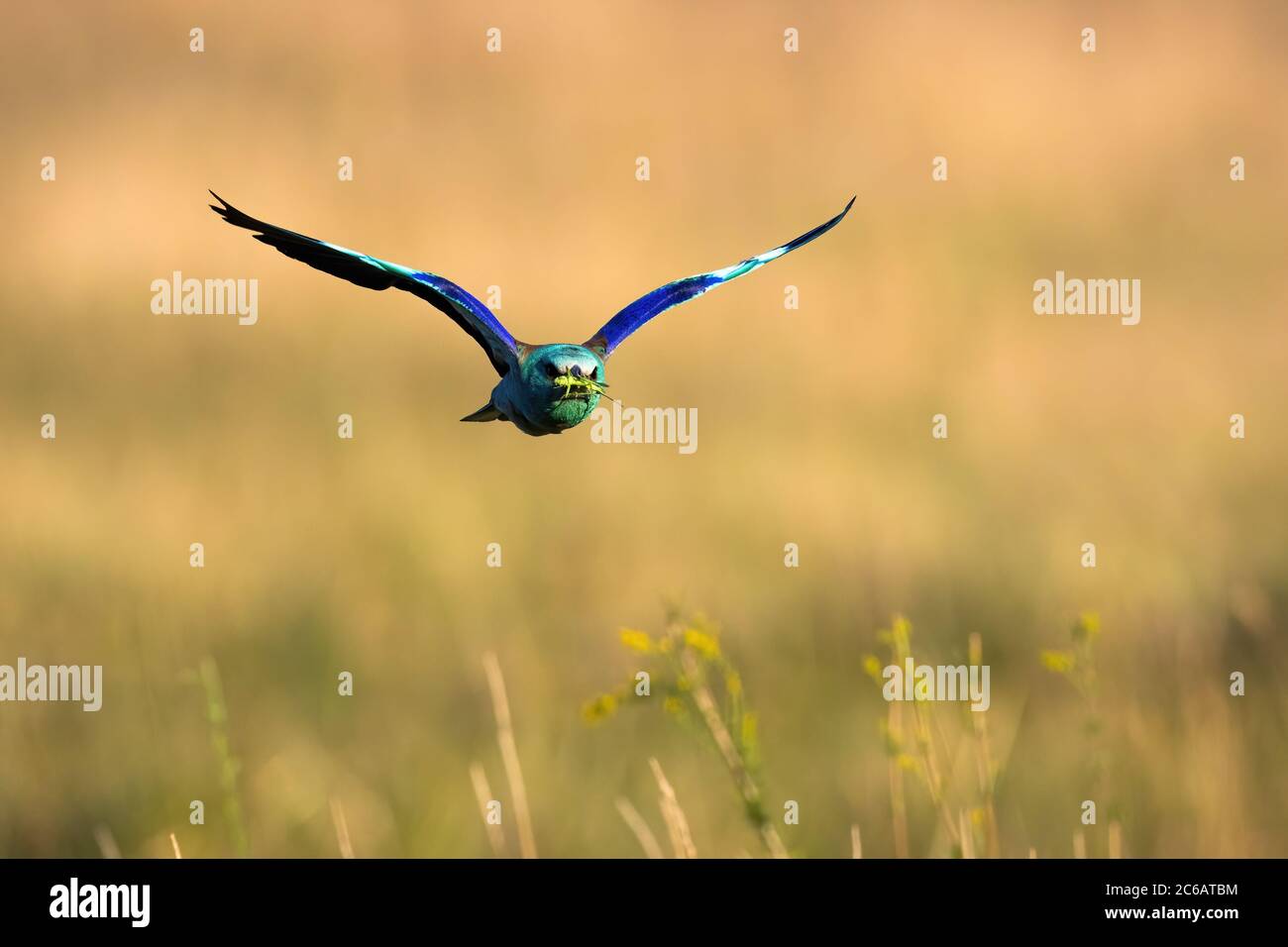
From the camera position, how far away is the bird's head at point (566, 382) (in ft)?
3.85

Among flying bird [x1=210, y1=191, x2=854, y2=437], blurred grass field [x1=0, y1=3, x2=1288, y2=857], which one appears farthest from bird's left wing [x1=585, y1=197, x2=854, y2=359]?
blurred grass field [x1=0, y1=3, x2=1288, y2=857]

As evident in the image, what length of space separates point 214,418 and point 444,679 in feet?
8.50

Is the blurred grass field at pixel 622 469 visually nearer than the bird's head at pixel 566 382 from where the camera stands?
No

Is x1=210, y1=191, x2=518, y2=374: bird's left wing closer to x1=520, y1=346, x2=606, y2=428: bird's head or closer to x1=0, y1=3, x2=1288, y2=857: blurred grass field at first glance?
x1=520, y1=346, x2=606, y2=428: bird's head

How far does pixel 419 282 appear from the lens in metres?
1.32

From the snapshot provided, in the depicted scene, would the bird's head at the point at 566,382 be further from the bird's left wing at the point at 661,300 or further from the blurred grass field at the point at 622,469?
the blurred grass field at the point at 622,469

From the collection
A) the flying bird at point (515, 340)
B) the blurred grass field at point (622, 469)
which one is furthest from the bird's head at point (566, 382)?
the blurred grass field at point (622, 469)

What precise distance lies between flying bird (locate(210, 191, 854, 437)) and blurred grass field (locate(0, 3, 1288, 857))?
2.80 meters

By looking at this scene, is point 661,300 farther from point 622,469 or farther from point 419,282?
point 622,469

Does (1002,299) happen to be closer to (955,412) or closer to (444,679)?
(955,412)

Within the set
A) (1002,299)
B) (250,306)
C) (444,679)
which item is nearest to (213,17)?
(250,306)

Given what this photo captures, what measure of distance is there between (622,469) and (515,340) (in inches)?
264

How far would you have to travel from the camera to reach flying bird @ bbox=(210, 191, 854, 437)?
1185 millimetres

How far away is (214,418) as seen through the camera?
8.40m
